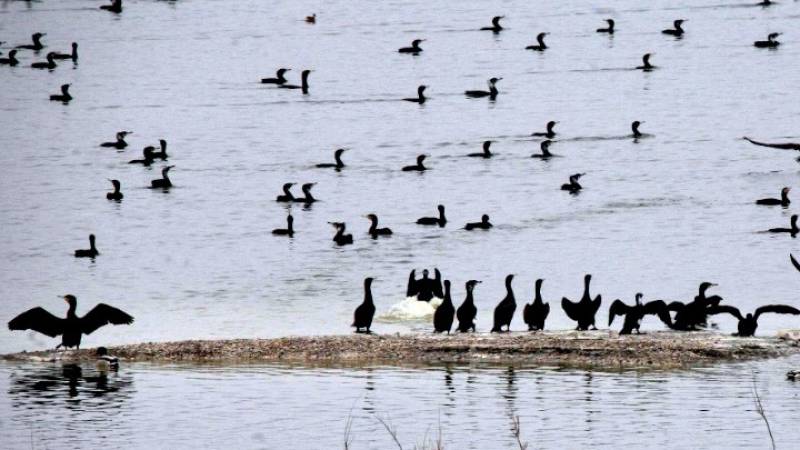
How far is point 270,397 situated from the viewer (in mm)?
24484

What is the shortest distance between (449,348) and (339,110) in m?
53.3

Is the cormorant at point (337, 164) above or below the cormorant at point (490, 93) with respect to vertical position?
below

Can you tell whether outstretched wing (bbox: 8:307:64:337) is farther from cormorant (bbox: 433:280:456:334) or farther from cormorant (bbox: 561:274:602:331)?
cormorant (bbox: 561:274:602:331)

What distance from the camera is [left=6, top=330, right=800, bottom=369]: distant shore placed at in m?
26.8

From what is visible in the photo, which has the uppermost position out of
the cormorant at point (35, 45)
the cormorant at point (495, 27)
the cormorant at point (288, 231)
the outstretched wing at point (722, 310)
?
the cormorant at point (495, 27)

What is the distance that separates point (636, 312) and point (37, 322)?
949 centimetres

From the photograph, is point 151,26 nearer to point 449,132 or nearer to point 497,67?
point 497,67

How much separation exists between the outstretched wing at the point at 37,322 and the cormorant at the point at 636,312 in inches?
357

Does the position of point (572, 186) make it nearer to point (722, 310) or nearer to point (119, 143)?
point (119, 143)

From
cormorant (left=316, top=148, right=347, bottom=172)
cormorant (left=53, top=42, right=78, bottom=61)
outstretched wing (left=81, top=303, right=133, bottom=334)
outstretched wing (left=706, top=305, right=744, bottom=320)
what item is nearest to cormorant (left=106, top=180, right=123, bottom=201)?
cormorant (left=316, top=148, right=347, bottom=172)

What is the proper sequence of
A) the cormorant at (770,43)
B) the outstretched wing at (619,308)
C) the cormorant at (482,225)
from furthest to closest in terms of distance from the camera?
the cormorant at (770,43) → the cormorant at (482,225) → the outstretched wing at (619,308)

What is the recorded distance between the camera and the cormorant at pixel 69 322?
28.0 metres

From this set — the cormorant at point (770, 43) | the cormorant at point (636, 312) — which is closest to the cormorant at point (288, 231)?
the cormorant at point (636, 312)

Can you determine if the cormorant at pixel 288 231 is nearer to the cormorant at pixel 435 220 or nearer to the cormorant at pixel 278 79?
the cormorant at pixel 435 220
